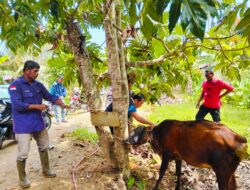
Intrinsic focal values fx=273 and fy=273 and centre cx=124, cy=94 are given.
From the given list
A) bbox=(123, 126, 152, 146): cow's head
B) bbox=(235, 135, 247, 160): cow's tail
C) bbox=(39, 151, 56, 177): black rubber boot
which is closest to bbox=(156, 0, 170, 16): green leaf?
bbox=(235, 135, 247, 160): cow's tail

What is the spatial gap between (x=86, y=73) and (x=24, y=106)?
3.05ft

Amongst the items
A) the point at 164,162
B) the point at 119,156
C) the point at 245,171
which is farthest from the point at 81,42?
the point at 245,171

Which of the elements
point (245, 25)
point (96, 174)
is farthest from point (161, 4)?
point (96, 174)

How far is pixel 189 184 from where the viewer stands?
4.15 meters

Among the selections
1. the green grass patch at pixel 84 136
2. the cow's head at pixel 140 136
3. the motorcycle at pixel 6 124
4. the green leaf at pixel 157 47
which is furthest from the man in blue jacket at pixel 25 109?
the motorcycle at pixel 6 124

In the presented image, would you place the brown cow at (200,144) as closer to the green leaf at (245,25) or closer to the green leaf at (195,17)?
the green leaf at (245,25)

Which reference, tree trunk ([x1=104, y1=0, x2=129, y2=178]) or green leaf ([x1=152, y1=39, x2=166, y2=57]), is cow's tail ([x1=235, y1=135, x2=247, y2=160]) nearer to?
tree trunk ([x1=104, y1=0, x2=129, y2=178])

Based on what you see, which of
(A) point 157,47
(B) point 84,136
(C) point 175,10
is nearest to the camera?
(C) point 175,10

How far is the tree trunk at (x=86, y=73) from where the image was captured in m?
3.61

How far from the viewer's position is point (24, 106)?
3.62 m

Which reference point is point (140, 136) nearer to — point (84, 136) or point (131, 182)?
point (131, 182)

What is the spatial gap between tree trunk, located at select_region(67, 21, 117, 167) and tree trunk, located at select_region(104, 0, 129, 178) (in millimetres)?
137

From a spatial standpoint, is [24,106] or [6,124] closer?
[24,106]

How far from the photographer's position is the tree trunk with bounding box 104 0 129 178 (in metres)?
3.48
